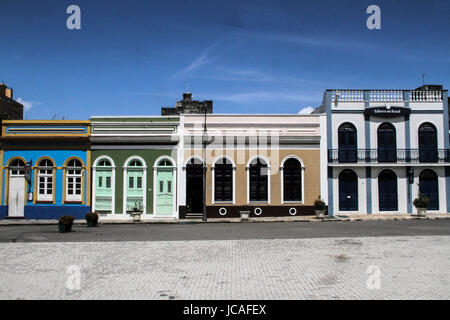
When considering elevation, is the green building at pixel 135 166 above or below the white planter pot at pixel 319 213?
above

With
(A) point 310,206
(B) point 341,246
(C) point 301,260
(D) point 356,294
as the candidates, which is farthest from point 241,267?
(A) point 310,206

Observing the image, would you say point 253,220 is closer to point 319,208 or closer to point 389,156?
point 319,208

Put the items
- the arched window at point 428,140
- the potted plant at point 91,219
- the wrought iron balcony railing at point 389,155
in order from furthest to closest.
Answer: the arched window at point 428,140 → the wrought iron balcony railing at point 389,155 → the potted plant at point 91,219

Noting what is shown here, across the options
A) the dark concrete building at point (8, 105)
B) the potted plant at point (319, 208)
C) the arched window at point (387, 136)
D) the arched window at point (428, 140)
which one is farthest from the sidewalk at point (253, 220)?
the dark concrete building at point (8, 105)

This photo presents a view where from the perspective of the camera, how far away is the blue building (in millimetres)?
24078

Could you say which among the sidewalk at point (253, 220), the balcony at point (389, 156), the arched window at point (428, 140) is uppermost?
the arched window at point (428, 140)

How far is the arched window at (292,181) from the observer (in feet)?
79.9

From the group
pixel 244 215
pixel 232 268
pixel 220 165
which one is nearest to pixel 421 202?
pixel 244 215

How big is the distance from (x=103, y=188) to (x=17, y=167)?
5637 mm

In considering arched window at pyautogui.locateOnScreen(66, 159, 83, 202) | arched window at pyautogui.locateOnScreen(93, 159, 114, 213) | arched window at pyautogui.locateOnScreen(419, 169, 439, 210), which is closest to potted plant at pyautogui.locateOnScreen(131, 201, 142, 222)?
arched window at pyautogui.locateOnScreen(93, 159, 114, 213)

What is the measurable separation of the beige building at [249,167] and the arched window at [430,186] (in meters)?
6.72

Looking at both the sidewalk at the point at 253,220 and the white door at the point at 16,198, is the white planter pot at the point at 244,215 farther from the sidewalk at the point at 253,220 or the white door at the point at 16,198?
the white door at the point at 16,198

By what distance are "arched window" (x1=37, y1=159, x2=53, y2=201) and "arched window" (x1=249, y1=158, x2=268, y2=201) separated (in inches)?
490

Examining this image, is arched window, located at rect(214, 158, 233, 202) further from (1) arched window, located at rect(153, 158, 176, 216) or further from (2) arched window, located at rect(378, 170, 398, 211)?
(2) arched window, located at rect(378, 170, 398, 211)
